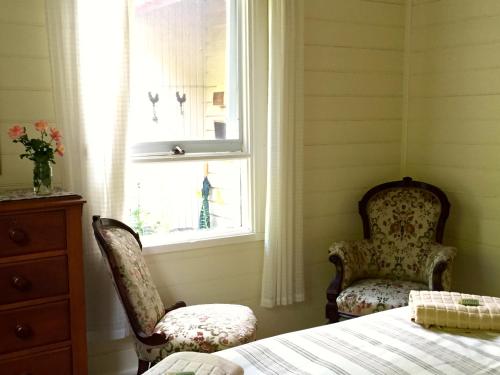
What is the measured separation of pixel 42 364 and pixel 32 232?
1.77ft

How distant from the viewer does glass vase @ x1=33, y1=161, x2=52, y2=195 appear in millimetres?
2271

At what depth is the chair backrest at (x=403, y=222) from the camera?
3.31 meters

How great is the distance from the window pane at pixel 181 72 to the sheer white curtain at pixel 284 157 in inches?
10.5

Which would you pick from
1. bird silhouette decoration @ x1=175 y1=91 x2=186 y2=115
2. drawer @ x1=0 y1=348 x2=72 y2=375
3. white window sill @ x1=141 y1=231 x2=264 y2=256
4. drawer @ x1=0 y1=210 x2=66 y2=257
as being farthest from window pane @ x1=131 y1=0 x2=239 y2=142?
drawer @ x1=0 y1=348 x2=72 y2=375

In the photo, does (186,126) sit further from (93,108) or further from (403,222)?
(403,222)

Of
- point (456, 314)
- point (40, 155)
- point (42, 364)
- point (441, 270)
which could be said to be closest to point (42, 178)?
point (40, 155)

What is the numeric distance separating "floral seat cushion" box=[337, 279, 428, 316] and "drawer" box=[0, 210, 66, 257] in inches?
62.2

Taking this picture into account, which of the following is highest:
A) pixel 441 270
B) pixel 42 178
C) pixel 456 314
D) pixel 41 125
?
pixel 41 125

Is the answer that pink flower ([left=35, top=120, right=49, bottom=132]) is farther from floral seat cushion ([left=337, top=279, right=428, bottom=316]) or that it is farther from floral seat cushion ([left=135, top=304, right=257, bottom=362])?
floral seat cushion ([left=337, top=279, right=428, bottom=316])

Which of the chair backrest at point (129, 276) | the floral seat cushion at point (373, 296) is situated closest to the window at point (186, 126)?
the chair backrest at point (129, 276)

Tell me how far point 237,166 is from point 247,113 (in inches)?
12.9

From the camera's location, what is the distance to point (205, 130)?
311 cm

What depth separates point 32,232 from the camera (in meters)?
2.09

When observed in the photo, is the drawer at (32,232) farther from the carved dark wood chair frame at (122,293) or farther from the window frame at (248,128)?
the window frame at (248,128)
